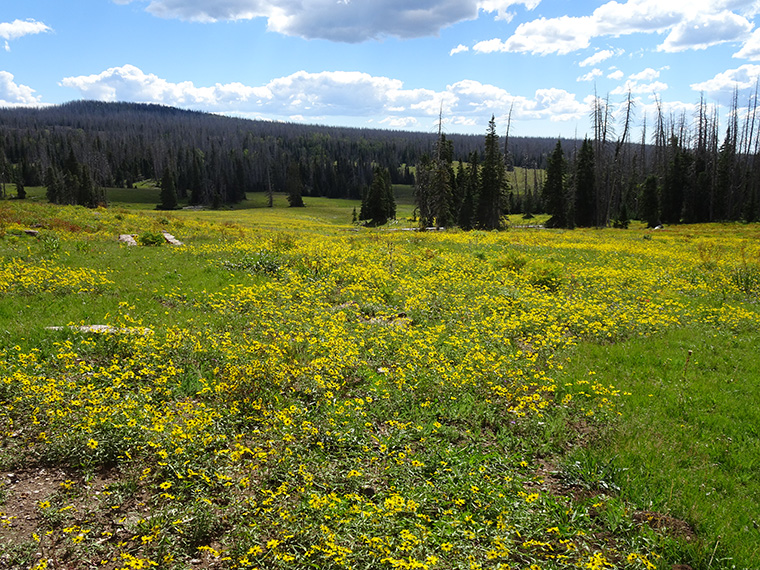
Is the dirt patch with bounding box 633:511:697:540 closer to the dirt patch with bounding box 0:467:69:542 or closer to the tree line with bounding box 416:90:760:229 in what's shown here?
the dirt patch with bounding box 0:467:69:542

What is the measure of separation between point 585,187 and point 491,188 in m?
17.6

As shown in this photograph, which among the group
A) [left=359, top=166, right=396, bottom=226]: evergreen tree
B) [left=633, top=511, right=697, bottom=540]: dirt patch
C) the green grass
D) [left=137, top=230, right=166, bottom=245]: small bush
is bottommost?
[left=633, top=511, right=697, bottom=540]: dirt patch

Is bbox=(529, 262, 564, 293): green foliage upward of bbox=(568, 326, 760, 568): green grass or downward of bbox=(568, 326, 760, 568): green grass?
upward

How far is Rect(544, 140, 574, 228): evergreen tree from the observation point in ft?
216

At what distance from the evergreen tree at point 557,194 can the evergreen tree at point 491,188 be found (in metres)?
12.5

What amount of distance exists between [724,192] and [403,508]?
8136 centimetres

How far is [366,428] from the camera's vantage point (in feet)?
23.5

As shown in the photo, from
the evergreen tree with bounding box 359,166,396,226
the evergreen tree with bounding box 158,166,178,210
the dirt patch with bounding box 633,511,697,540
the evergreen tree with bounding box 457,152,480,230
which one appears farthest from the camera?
the evergreen tree with bounding box 158,166,178,210

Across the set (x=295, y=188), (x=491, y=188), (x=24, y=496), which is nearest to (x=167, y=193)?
(x=295, y=188)

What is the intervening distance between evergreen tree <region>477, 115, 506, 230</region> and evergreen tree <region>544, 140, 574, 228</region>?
41.0 feet

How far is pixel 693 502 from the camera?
227 inches

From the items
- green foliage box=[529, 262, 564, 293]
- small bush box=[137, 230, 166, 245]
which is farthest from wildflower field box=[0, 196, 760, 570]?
small bush box=[137, 230, 166, 245]

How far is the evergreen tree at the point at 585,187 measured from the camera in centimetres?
6316

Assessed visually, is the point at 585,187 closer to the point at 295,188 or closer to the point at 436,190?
the point at 436,190
